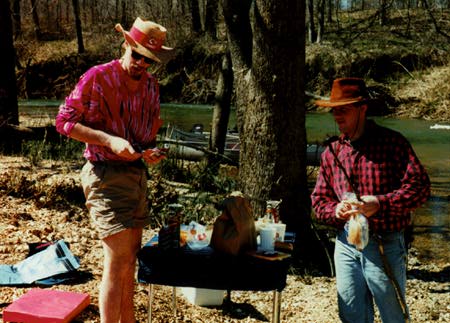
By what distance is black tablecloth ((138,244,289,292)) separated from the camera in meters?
2.99

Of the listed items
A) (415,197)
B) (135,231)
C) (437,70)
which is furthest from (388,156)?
(437,70)

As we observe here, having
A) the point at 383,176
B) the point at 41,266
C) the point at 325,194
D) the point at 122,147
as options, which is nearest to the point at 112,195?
the point at 122,147

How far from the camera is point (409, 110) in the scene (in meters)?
24.4

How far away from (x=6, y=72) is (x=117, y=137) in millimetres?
8146

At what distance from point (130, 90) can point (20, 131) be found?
7.12 m

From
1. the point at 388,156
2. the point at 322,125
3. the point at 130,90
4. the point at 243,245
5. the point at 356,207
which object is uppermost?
the point at 130,90

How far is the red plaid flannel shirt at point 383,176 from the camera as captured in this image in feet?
9.14

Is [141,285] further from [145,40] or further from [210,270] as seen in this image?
[145,40]

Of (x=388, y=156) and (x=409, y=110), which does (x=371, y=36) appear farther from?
(x=388, y=156)

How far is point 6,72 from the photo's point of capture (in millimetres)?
10305

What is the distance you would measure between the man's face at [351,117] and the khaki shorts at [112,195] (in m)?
1.09

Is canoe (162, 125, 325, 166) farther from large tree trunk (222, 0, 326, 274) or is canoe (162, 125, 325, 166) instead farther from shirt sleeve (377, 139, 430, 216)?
shirt sleeve (377, 139, 430, 216)

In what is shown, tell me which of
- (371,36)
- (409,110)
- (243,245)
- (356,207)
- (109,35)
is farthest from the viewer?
(109,35)

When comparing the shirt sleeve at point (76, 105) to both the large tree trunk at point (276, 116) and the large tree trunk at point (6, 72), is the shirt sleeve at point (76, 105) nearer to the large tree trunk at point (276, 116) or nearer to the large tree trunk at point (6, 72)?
the large tree trunk at point (276, 116)
